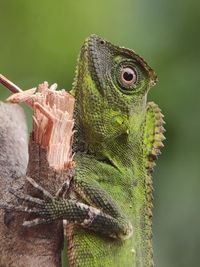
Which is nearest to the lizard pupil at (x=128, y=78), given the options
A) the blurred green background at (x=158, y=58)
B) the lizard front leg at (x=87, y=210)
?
the blurred green background at (x=158, y=58)

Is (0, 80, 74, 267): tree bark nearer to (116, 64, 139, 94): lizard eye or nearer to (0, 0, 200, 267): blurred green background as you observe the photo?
(116, 64, 139, 94): lizard eye

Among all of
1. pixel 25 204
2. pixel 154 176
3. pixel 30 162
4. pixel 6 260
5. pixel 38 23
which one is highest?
pixel 38 23

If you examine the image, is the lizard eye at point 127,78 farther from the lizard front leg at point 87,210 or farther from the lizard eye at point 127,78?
the lizard front leg at point 87,210

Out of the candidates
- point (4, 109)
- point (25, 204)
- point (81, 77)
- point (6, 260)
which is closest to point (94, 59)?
point (81, 77)

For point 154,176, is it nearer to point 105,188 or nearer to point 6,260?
point 105,188

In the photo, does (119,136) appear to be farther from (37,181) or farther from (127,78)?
(37,181)
